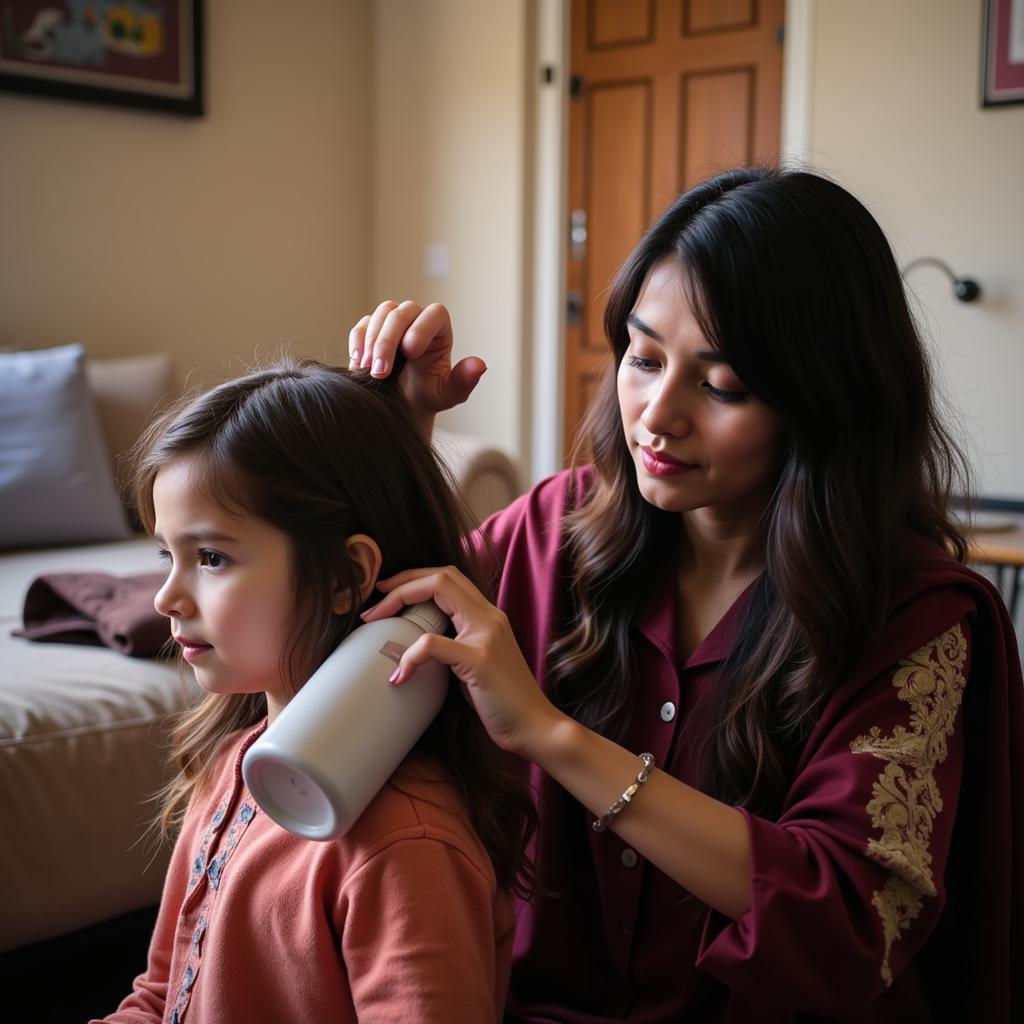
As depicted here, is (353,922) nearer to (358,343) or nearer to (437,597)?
(437,597)

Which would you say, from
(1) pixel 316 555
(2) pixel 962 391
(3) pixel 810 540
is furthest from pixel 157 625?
(2) pixel 962 391

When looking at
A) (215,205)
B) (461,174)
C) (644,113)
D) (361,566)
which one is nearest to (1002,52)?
(644,113)

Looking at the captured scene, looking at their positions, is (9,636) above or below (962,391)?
below

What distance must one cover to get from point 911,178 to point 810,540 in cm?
275

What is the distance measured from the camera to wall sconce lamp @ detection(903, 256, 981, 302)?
3.25 meters

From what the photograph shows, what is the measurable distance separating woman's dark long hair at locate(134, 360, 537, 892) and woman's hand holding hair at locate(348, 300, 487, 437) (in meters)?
0.07

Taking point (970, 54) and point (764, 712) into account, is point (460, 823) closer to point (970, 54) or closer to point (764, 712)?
point (764, 712)

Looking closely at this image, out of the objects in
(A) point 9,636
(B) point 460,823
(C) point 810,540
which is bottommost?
(A) point 9,636

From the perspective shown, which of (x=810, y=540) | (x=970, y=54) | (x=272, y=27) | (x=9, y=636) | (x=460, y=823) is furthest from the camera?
(x=272, y=27)

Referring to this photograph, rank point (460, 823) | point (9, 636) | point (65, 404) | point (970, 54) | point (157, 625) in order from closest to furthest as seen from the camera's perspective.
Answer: point (460, 823) < point (157, 625) < point (9, 636) < point (65, 404) < point (970, 54)

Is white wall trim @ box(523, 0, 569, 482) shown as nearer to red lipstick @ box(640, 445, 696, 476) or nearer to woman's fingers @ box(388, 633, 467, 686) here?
red lipstick @ box(640, 445, 696, 476)

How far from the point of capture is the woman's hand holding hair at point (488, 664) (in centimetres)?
82

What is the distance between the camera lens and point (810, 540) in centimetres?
97

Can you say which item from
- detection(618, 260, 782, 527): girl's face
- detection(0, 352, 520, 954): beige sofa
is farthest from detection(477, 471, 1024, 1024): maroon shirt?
detection(0, 352, 520, 954): beige sofa
